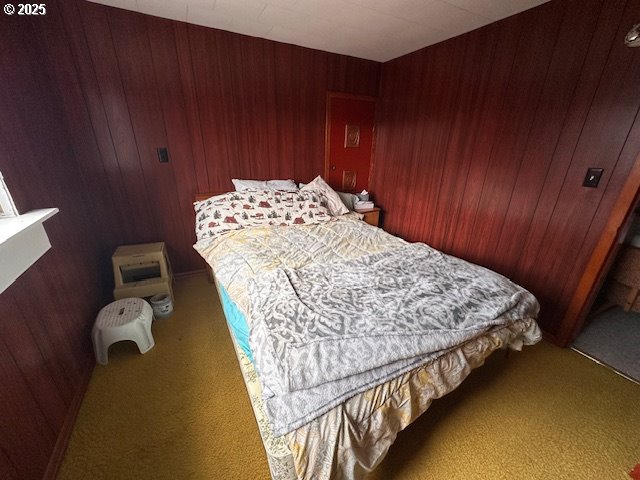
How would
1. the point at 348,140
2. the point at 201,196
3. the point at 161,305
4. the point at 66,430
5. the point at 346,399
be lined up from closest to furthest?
the point at 346,399
the point at 66,430
the point at 161,305
the point at 201,196
the point at 348,140

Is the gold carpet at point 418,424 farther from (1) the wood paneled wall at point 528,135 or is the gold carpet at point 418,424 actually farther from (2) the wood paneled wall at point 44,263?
(1) the wood paneled wall at point 528,135

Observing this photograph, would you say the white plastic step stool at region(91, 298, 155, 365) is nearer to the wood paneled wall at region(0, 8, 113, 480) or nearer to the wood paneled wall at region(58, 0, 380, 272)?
the wood paneled wall at region(0, 8, 113, 480)

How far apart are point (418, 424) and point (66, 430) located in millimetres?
1675

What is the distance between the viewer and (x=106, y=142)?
79.3 inches

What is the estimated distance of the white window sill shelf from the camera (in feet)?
2.81

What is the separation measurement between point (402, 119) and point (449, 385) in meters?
2.60

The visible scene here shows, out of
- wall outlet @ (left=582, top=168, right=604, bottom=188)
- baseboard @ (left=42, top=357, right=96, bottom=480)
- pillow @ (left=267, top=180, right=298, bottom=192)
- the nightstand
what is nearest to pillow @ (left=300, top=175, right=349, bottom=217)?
pillow @ (left=267, top=180, right=298, bottom=192)

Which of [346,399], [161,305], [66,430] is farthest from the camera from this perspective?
[161,305]

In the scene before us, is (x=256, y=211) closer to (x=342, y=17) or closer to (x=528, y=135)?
(x=342, y=17)

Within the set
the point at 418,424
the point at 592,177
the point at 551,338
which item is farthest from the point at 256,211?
the point at 551,338

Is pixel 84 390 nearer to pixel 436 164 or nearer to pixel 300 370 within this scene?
pixel 300 370

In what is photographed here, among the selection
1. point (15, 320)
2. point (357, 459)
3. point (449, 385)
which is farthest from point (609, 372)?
point (15, 320)

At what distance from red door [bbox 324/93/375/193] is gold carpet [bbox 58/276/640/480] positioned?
7.32ft

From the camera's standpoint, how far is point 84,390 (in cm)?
138
